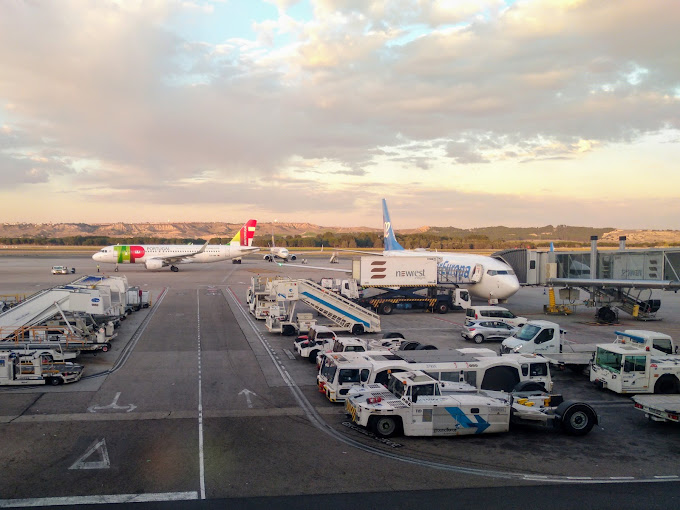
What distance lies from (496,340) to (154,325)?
24.2m

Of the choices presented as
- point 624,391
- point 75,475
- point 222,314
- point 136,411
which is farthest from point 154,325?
point 624,391

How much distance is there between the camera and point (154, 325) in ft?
133

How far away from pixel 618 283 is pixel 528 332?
62.8ft

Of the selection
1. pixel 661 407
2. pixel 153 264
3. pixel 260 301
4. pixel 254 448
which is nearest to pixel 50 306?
pixel 260 301

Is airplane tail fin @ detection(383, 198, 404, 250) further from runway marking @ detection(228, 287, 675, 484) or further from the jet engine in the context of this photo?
runway marking @ detection(228, 287, 675, 484)

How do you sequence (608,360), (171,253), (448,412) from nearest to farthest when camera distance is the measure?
1. (448,412)
2. (608,360)
3. (171,253)

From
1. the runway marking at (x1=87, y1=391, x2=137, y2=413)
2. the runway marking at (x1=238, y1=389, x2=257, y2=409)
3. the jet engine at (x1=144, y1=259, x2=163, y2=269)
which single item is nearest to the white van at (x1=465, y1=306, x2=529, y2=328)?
the runway marking at (x1=238, y1=389, x2=257, y2=409)

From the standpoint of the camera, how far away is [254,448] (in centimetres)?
1636

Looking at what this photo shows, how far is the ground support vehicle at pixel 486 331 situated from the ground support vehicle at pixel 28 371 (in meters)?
22.9

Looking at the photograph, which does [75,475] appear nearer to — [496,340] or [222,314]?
[496,340]

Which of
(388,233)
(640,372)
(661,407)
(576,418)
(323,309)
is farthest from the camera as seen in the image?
(388,233)

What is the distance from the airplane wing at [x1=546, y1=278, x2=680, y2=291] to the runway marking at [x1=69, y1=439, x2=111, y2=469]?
128ft

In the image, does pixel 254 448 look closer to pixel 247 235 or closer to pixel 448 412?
pixel 448 412

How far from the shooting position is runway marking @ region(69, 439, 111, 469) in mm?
14883
